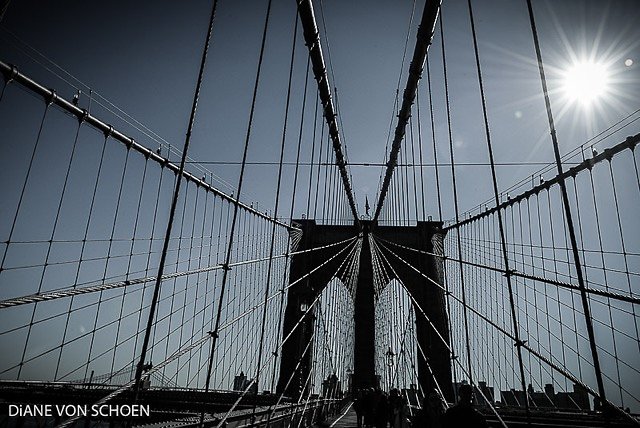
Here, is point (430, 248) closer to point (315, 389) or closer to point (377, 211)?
point (377, 211)

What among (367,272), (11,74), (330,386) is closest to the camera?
(11,74)

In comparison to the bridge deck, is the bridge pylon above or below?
above

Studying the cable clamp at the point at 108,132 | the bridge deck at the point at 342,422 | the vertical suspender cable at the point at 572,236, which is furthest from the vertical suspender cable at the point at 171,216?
the bridge deck at the point at 342,422

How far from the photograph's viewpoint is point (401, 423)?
6762 millimetres

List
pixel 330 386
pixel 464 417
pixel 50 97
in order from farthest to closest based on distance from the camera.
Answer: pixel 330 386 → pixel 50 97 → pixel 464 417

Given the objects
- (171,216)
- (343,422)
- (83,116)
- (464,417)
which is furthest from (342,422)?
(171,216)

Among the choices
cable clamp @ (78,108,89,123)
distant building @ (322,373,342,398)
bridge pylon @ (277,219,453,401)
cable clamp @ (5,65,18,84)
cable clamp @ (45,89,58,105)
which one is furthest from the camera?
bridge pylon @ (277,219,453,401)

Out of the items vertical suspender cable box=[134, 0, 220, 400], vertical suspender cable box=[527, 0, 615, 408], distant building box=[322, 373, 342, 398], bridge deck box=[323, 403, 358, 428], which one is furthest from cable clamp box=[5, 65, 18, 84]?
distant building box=[322, 373, 342, 398]

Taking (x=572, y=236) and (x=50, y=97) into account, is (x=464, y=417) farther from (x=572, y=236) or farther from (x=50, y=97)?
(x=50, y=97)

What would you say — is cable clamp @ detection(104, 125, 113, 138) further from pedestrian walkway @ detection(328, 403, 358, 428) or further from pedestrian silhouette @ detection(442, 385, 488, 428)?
pedestrian walkway @ detection(328, 403, 358, 428)

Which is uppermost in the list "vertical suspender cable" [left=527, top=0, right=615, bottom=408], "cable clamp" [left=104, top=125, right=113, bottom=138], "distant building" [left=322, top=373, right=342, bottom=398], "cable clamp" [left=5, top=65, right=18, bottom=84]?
"cable clamp" [left=104, top=125, right=113, bottom=138]

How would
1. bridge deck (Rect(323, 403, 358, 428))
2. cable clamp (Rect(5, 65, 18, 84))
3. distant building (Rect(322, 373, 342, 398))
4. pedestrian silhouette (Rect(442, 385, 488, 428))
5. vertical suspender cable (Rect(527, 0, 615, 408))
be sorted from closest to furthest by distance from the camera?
vertical suspender cable (Rect(527, 0, 615, 408)), pedestrian silhouette (Rect(442, 385, 488, 428)), cable clamp (Rect(5, 65, 18, 84)), bridge deck (Rect(323, 403, 358, 428)), distant building (Rect(322, 373, 342, 398))

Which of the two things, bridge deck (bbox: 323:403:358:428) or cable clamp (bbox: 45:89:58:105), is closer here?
cable clamp (bbox: 45:89:58:105)

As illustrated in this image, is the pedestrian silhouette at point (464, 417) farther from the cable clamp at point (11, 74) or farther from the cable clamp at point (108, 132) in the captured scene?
the cable clamp at point (108, 132)
